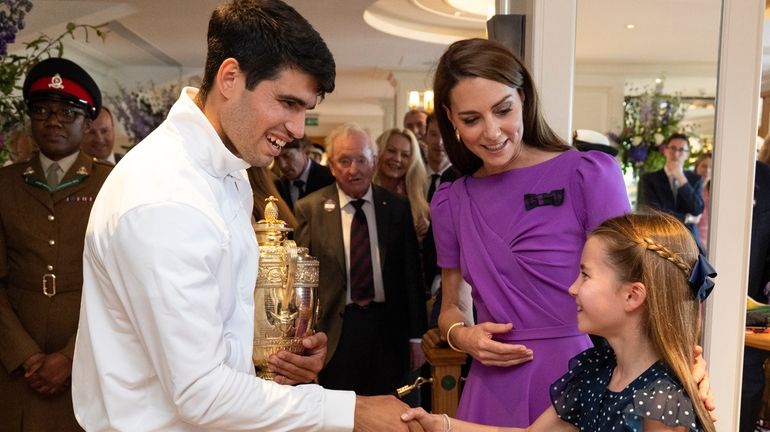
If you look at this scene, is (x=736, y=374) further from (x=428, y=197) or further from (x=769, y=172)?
(x=428, y=197)

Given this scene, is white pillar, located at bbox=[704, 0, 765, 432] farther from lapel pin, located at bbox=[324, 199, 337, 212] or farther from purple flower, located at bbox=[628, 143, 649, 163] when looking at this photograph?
lapel pin, located at bbox=[324, 199, 337, 212]

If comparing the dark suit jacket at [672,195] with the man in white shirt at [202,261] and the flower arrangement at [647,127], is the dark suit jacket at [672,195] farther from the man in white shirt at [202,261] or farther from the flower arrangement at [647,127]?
the man in white shirt at [202,261]

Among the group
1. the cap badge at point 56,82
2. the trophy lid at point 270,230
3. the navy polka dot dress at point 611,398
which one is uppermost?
the cap badge at point 56,82

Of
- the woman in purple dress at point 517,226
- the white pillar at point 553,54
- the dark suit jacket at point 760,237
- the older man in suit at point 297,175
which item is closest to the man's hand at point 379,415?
the woman in purple dress at point 517,226

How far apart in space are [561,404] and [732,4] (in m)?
1.51

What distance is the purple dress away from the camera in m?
1.90

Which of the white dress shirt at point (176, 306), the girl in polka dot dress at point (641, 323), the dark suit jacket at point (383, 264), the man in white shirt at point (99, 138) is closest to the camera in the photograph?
the white dress shirt at point (176, 306)

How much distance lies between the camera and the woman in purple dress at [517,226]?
1.90m

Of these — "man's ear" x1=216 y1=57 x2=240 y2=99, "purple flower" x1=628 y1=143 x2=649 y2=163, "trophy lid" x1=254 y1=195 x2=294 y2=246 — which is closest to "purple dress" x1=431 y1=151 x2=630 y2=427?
"trophy lid" x1=254 y1=195 x2=294 y2=246

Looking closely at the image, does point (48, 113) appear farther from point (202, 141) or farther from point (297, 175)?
point (297, 175)

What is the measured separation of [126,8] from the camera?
744 cm

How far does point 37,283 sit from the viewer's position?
2.81 metres

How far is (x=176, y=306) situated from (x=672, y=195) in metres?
2.07

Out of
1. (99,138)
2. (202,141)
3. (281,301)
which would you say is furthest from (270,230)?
(99,138)
